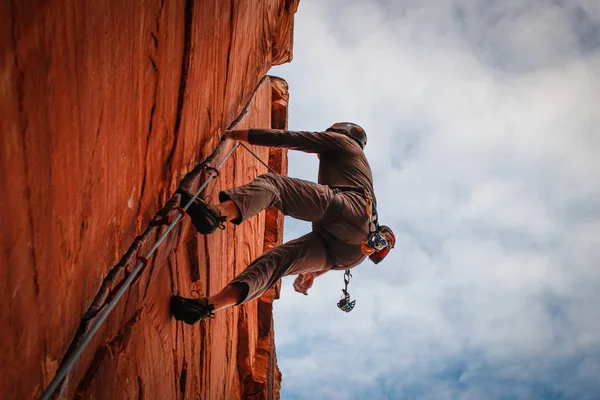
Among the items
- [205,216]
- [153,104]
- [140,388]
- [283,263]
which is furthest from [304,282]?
[153,104]

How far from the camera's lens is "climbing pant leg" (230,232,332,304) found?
374 cm

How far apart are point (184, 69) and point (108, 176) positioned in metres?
1.15

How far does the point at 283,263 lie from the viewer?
406 cm

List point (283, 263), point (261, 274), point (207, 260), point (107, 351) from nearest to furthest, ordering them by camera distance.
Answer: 1. point (107, 351)
2. point (261, 274)
3. point (283, 263)
4. point (207, 260)

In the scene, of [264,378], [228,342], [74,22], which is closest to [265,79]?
[228,342]

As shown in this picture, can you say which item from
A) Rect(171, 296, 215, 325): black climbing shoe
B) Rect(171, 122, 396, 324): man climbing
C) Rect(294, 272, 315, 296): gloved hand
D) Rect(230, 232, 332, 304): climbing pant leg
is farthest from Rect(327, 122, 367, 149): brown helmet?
Rect(171, 296, 215, 325): black climbing shoe

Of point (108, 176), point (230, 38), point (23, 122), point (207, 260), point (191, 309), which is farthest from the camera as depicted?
point (207, 260)

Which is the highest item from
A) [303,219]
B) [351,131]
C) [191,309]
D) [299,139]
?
[351,131]

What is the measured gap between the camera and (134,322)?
10.1ft

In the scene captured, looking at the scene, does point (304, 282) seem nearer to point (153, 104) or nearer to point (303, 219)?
point (303, 219)

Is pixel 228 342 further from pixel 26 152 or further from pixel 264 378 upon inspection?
pixel 26 152

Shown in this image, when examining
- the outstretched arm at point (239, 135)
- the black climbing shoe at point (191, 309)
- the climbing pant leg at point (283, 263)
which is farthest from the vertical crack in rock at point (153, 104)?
the outstretched arm at point (239, 135)

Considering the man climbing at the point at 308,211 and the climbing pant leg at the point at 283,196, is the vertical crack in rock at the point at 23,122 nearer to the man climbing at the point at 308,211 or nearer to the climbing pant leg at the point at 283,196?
the man climbing at the point at 308,211

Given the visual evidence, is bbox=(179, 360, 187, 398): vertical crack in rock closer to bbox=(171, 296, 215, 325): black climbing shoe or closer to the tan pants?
bbox=(171, 296, 215, 325): black climbing shoe
